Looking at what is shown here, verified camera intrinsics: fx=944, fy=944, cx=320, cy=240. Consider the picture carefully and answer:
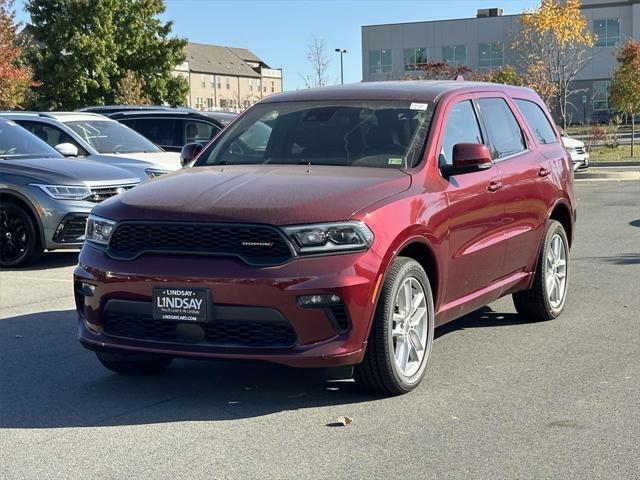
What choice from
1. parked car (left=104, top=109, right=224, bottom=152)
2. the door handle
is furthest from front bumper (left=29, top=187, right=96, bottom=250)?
parked car (left=104, top=109, right=224, bottom=152)

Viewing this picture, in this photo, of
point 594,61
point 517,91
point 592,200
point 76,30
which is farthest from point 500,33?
point 517,91

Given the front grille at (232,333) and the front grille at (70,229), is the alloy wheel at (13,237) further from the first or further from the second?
the front grille at (232,333)

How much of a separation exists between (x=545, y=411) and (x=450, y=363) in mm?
1177

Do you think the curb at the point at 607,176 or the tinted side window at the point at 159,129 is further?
the curb at the point at 607,176

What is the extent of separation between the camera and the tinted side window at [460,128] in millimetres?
6238

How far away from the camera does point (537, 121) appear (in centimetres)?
798

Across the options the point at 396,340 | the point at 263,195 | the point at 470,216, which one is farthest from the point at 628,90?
the point at 263,195

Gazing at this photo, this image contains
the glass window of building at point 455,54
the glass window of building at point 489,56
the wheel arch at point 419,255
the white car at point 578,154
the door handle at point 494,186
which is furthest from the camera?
the glass window of building at point 455,54

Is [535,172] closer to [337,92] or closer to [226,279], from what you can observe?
[337,92]

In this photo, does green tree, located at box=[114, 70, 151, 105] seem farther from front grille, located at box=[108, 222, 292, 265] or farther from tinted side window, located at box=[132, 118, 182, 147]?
front grille, located at box=[108, 222, 292, 265]

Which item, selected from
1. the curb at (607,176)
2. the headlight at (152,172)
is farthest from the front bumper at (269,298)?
the curb at (607,176)

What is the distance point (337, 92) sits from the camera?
665 cm

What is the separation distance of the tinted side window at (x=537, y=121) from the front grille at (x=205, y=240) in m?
3.46

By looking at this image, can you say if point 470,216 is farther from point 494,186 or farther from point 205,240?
point 205,240
